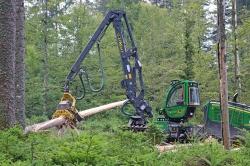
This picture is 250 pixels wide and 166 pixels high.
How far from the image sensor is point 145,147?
19.4 feet

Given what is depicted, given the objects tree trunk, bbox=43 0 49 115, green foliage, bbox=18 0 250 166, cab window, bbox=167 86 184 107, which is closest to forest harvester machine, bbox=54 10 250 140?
cab window, bbox=167 86 184 107

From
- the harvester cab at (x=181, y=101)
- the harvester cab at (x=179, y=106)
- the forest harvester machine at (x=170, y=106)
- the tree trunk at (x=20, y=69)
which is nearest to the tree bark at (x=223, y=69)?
the tree trunk at (x=20, y=69)

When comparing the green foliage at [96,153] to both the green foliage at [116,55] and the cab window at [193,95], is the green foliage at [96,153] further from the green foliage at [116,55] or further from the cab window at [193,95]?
the green foliage at [116,55]

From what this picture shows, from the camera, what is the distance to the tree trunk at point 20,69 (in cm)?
886

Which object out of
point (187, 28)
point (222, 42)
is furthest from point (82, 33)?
point (222, 42)

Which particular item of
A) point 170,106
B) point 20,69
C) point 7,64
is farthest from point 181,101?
point 7,64

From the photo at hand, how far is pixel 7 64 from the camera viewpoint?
268 inches

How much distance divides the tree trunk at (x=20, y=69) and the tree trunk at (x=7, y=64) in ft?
6.37

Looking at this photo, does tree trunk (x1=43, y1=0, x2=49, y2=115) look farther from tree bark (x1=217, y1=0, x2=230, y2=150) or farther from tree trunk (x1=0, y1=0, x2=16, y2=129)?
tree trunk (x1=0, y1=0, x2=16, y2=129)

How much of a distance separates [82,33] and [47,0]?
345 centimetres

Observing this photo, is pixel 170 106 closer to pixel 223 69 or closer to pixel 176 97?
pixel 176 97

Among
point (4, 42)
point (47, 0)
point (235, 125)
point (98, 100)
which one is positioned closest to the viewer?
point (4, 42)

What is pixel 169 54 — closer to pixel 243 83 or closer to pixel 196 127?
pixel 243 83

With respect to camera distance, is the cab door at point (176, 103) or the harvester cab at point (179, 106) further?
the cab door at point (176, 103)
